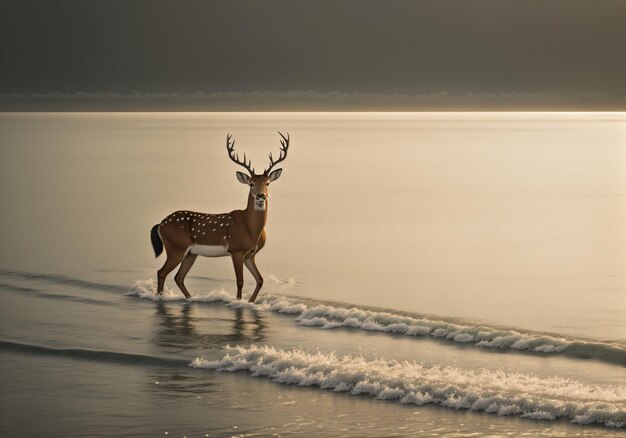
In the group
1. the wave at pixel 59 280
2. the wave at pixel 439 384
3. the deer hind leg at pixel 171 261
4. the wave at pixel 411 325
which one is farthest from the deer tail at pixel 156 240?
the wave at pixel 439 384

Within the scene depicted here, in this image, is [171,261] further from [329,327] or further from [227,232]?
[329,327]

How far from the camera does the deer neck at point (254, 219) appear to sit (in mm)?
21953

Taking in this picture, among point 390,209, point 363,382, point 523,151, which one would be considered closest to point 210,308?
point 363,382

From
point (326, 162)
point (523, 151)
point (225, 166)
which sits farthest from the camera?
point (523, 151)

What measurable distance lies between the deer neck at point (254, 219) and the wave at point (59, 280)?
137 inches

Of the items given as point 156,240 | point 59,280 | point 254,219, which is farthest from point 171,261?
point 59,280

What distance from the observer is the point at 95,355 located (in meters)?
18.7

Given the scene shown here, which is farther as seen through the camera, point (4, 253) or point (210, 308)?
point (4, 253)

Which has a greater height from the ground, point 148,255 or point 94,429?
point 148,255

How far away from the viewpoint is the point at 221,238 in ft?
72.4

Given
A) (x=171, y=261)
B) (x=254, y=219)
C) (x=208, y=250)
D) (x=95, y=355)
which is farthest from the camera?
(x=171, y=261)

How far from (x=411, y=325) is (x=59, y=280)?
7979 millimetres

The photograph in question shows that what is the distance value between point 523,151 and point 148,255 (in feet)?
268

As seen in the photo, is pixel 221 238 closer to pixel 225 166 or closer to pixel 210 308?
pixel 210 308
